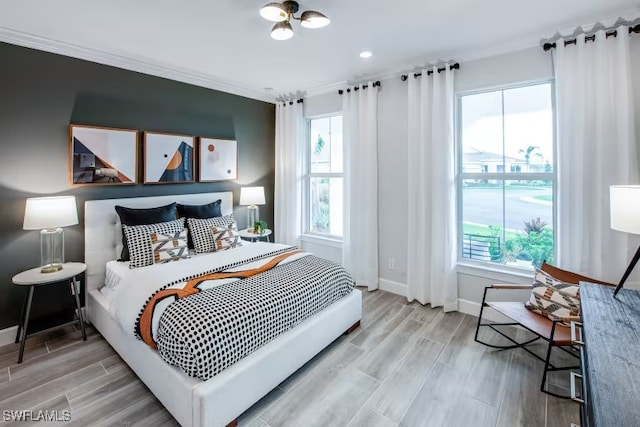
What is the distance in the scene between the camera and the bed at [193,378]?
1.64 meters

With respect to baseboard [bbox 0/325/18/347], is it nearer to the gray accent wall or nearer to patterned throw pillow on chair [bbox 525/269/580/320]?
the gray accent wall

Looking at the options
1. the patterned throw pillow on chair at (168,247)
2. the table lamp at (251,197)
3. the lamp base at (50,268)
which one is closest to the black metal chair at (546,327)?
the patterned throw pillow on chair at (168,247)

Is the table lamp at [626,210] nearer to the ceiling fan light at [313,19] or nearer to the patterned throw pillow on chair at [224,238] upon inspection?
the ceiling fan light at [313,19]

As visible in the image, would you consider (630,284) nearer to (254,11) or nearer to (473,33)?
(473,33)

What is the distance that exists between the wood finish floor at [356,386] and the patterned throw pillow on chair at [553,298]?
0.41 meters

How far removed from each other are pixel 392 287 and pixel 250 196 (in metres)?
2.19

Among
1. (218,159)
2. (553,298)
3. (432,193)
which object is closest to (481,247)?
(432,193)

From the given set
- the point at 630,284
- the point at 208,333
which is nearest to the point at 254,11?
the point at 208,333

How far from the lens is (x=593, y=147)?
2.42m

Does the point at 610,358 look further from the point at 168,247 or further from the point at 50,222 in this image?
the point at 50,222

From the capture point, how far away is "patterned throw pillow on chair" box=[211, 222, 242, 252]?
3264 mm

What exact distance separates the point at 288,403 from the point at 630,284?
2.70 meters

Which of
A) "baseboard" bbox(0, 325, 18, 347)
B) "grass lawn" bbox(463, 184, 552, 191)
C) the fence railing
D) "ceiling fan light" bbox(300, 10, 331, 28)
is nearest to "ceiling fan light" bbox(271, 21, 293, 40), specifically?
"ceiling fan light" bbox(300, 10, 331, 28)

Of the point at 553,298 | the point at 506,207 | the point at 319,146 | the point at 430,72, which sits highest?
the point at 430,72
